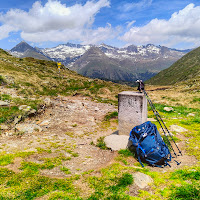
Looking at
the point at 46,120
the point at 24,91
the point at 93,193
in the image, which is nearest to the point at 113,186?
the point at 93,193

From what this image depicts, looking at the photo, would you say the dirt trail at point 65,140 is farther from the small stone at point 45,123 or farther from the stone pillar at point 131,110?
the stone pillar at point 131,110

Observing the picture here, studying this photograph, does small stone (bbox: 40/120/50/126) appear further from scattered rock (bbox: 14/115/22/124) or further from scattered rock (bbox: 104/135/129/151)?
scattered rock (bbox: 104/135/129/151)

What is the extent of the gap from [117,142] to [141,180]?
4772mm

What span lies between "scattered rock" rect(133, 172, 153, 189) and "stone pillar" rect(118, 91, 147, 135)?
5193 millimetres

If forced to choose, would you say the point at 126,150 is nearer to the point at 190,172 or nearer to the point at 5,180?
the point at 190,172

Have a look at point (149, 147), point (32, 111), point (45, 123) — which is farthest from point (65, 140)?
point (149, 147)

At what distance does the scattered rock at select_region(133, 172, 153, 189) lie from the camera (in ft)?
20.6

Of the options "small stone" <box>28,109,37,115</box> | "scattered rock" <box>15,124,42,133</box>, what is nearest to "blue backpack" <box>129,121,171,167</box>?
"scattered rock" <box>15,124,42,133</box>

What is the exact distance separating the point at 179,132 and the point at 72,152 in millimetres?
9794

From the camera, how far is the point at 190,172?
6.78 meters

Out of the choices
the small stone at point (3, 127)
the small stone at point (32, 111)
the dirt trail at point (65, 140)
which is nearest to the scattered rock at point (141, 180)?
the dirt trail at point (65, 140)

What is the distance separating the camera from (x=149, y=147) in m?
8.71

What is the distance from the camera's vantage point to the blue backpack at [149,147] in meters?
Answer: 8.45

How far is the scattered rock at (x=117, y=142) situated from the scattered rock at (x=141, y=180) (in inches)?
140
